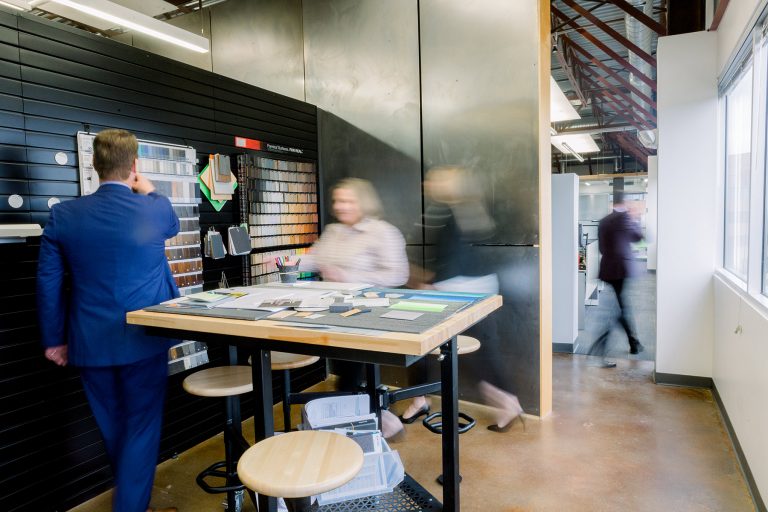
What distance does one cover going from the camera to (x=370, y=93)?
4105 mm

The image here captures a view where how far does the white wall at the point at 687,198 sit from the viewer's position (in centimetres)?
387

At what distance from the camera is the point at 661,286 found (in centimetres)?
407

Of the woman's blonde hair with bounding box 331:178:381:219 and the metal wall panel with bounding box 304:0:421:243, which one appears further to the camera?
the woman's blonde hair with bounding box 331:178:381:219

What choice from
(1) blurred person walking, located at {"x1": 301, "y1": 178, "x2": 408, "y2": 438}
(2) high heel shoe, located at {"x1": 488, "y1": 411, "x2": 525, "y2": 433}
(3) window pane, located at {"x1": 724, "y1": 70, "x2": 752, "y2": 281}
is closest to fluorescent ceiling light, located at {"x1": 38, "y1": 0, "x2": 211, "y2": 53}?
(1) blurred person walking, located at {"x1": 301, "y1": 178, "x2": 408, "y2": 438}

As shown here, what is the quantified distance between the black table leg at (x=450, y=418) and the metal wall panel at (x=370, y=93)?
2088 millimetres

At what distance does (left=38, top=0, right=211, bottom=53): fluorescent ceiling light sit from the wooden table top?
228 cm

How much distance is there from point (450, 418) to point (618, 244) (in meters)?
3.79

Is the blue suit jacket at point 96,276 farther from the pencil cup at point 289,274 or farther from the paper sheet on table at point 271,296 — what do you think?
the pencil cup at point 289,274

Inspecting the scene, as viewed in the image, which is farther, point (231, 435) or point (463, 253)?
point (463, 253)

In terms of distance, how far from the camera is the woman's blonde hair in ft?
13.6

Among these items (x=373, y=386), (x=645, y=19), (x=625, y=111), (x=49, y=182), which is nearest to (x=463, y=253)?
(x=373, y=386)

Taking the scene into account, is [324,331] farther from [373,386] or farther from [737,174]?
[737,174]

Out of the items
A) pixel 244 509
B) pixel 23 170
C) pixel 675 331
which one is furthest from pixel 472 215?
pixel 23 170

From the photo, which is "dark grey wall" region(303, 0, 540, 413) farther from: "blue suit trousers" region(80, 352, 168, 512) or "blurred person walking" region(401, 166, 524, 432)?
"blue suit trousers" region(80, 352, 168, 512)
